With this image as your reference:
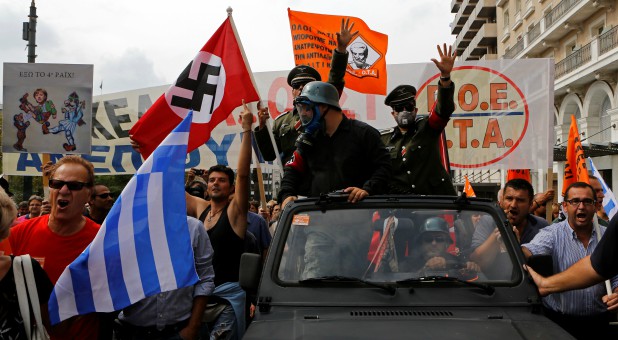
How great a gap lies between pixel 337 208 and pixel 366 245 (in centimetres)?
34

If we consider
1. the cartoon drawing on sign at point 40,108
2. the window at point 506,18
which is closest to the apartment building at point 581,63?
the window at point 506,18

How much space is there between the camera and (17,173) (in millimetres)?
11367

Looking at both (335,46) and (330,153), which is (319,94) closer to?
(330,153)

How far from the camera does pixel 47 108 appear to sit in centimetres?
1016

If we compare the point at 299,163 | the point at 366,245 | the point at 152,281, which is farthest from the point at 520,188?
the point at 152,281

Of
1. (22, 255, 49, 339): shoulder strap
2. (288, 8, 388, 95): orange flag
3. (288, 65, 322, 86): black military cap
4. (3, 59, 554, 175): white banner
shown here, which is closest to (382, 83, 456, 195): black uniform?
(288, 65, 322, 86): black military cap

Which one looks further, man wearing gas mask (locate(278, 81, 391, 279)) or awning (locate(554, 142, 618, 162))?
awning (locate(554, 142, 618, 162))

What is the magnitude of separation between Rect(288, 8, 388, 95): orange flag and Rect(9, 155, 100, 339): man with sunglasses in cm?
588

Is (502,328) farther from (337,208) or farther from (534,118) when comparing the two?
(534,118)

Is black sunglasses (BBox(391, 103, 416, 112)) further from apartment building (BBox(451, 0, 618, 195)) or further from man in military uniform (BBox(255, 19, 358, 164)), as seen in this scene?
apartment building (BBox(451, 0, 618, 195))

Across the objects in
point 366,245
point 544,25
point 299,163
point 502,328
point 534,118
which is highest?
point 544,25

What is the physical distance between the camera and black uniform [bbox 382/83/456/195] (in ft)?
19.1

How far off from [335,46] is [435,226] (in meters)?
5.86

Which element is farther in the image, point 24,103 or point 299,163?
point 24,103
